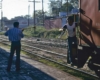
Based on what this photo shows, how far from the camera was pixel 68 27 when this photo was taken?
1091 cm

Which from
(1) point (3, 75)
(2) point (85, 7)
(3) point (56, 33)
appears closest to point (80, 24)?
(2) point (85, 7)

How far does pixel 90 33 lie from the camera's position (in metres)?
9.01

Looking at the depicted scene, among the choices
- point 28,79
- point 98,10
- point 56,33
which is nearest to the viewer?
point 98,10

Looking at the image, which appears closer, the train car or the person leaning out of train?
the train car

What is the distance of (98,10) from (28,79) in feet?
11.8

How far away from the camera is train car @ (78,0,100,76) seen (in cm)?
859

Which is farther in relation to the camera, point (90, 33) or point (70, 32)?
point (70, 32)

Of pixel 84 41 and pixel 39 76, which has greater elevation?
pixel 84 41

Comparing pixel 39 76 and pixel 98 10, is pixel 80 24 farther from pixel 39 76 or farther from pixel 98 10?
pixel 39 76

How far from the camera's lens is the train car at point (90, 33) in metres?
8.59

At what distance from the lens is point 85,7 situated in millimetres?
9367

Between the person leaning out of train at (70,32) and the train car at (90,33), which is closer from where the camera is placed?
the train car at (90,33)

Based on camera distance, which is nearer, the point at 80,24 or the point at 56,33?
the point at 80,24

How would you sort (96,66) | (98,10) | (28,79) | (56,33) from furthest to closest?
(56,33) < (28,79) < (96,66) < (98,10)
